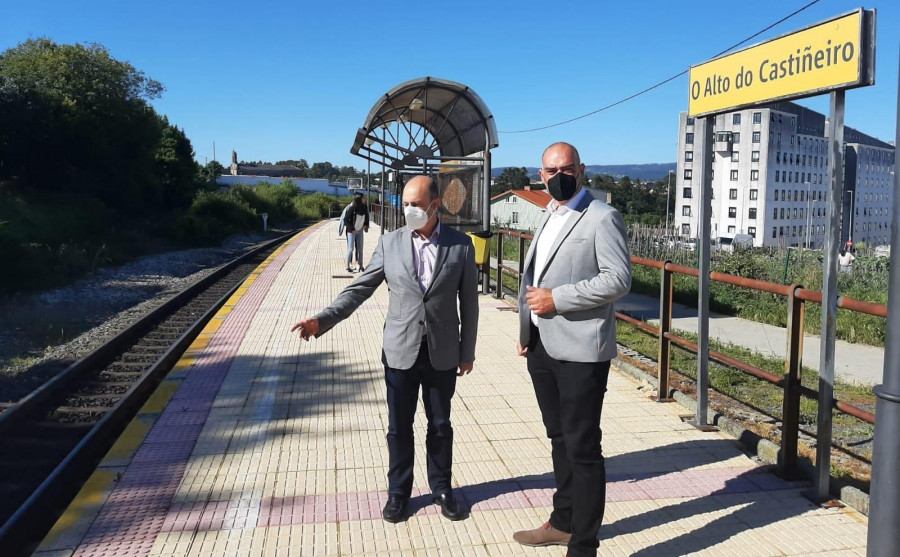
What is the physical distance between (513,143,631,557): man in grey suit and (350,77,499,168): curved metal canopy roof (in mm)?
9405

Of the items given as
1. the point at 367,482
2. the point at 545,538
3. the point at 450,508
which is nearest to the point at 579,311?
the point at 545,538

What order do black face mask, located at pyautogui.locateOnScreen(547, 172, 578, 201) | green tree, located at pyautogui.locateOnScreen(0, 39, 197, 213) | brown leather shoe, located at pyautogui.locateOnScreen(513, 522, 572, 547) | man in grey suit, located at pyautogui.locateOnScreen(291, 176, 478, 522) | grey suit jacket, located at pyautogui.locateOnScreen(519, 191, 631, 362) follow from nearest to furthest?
1. grey suit jacket, located at pyautogui.locateOnScreen(519, 191, 631, 362)
2. black face mask, located at pyautogui.locateOnScreen(547, 172, 578, 201)
3. brown leather shoe, located at pyautogui.locateOnScreen(513, 522, 572, 547)
4. man in grey suit, located at pyautogui.locateOnScreen(291, 176, 478, 522)
5. green tree, located at pyautogui.locateOnScreen(0, 39, 197, 213)

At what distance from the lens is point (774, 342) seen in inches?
467

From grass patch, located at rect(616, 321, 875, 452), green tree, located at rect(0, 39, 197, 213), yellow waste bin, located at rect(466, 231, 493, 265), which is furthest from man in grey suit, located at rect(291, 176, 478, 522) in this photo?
green tree, located at rect(0, 39, 197, 213)

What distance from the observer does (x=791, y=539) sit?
374cm

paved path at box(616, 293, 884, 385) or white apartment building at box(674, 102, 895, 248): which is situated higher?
white apartment building at box(674, 102, 895, 248)

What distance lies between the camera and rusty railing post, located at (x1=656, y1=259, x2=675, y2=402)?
602cm

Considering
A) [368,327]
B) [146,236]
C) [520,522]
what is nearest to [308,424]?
[520,522]

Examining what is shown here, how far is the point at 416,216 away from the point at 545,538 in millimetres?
1699

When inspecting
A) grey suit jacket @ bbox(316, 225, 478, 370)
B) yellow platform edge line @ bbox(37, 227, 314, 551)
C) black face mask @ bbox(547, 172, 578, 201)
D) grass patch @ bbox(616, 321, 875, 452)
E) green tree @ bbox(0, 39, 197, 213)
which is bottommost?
grass patch @ bbox(616, 321, 875, 452)

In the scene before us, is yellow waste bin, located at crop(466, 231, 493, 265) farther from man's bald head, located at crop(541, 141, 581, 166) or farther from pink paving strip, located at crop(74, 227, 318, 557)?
man's bald head, located at crop(541, 141, 581, 166)

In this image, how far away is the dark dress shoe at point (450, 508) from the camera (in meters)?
3.98

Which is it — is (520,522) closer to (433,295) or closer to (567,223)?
(433,295)

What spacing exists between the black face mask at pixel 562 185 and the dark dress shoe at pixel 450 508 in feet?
5.67
